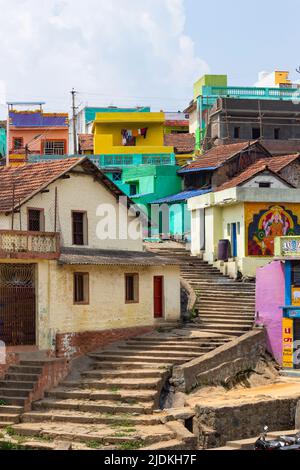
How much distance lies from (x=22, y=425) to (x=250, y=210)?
14.5 meters

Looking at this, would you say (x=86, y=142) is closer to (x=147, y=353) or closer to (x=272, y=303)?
(x=272, y=303)

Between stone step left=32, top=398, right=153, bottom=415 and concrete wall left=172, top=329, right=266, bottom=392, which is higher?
concrete wall left=172, top=329, right=266, bottom=392

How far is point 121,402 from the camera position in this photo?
27672 mm

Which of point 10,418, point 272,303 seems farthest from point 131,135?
point 10,418

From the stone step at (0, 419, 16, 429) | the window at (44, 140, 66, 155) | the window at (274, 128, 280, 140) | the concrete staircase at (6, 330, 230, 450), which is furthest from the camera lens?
the window at (44, 140, 66, 155)

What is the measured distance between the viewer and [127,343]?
105ft

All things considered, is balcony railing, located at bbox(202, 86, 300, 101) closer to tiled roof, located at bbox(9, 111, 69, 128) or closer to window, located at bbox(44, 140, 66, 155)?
tiled roof, located at bbox(9, 111, 69, 128)

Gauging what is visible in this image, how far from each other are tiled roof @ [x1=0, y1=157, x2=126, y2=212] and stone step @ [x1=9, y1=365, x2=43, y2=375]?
5001 mm

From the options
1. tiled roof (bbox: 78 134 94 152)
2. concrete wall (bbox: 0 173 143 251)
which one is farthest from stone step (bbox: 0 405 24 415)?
tiled roof (bbox: 78 134 94 152)

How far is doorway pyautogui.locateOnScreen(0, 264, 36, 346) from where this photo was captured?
2922 cm

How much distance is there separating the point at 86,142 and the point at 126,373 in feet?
99.0

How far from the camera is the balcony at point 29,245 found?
94.8ft

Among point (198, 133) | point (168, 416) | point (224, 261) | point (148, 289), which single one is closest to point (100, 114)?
point (198, 133)

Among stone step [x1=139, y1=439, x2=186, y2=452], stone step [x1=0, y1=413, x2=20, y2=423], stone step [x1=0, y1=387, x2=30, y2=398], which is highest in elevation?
stone step [x1=0, y1=387, x2=30, y2=398]
